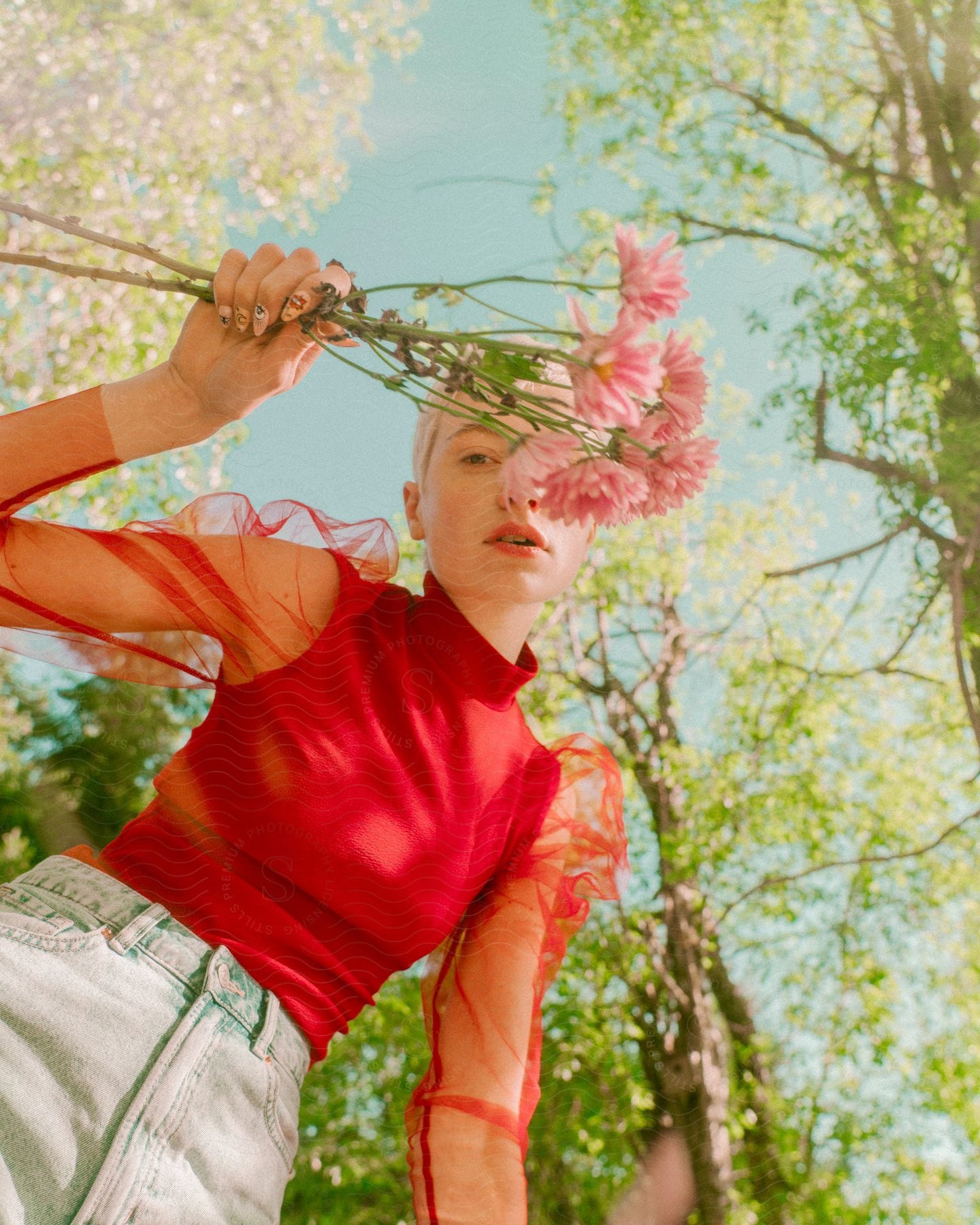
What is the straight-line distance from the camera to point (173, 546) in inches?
19.7

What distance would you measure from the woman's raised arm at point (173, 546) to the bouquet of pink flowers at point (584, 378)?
0.02m

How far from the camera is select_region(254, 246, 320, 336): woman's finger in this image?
446 mm

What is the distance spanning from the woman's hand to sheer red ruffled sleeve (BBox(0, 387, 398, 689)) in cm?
5

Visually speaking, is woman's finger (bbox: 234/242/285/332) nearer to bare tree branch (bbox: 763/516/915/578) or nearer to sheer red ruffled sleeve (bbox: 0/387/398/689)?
sheer red ruffled sleeve (bbox: 0/387/398/689)

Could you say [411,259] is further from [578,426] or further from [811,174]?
[811,174]

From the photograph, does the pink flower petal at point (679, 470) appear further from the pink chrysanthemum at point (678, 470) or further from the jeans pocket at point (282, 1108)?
the jeans pocket at point (282, 1108)

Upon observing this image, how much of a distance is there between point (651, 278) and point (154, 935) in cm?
38

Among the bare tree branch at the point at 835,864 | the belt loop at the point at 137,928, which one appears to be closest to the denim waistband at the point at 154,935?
the belt loop at the point at 137,928

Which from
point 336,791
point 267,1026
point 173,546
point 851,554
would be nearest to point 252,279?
point 173,546

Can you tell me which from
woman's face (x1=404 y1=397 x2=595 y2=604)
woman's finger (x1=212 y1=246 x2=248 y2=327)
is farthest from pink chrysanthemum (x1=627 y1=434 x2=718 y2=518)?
woman's finger (x1=212 y1=246 x2=248 y2=327)

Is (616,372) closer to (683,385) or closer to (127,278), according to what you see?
(683,385)

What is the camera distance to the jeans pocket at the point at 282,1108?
0.46 meters

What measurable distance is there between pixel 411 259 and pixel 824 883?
101 centimetres

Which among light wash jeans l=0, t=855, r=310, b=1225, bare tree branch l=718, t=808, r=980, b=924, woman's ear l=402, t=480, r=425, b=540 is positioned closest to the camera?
light wash jeans l=0, t=855, r=310, b=1225
